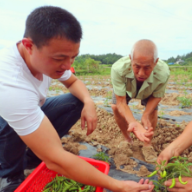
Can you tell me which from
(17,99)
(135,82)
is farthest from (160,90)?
(17,99)

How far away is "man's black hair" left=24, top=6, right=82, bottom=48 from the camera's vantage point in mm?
1052

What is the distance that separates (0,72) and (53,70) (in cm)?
32

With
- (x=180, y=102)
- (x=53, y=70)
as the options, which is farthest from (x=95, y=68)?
(x=53, y=70)

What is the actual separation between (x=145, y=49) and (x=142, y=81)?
0.46 m

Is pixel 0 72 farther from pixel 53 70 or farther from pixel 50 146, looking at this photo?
pixel 50 146

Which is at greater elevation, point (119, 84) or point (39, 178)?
point (119, 84)

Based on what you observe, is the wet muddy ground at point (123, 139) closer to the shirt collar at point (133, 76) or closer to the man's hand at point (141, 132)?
the man's hand at point (141, 132)

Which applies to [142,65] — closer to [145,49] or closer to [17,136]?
[145,49]

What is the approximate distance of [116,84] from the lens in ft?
7.72


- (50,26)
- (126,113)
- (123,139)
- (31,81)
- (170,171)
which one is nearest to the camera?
(50,26)

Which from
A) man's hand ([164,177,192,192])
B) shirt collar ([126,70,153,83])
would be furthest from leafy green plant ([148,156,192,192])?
shirt collar ([126,70,153,83])

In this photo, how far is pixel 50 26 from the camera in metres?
1.05

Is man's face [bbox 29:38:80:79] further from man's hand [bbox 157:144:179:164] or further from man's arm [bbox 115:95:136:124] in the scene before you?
man's arm [bbox 115:95:136:124]

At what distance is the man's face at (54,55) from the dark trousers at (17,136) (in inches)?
25.8
